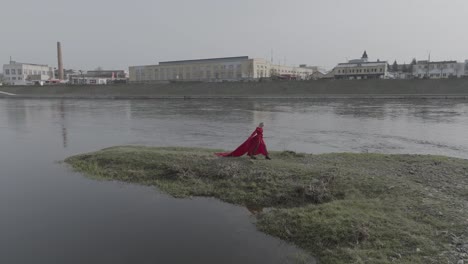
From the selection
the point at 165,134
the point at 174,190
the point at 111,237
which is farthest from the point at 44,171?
the point at 165,134

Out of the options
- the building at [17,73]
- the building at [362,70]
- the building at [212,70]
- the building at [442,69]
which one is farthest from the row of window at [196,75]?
the building at [442,69]

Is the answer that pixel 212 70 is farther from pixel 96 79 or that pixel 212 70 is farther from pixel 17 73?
pixel 17 73

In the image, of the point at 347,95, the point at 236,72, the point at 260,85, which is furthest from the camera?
the point at 236,72

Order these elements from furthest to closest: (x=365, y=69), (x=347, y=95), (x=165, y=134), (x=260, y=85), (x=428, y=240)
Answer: (x=365, y=69), (x=260, y=85), (x=347, y=95), (x=165, y=134), (x=428, y=240)

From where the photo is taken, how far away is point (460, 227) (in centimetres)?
712

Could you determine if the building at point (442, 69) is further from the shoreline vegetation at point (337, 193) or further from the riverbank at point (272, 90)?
the shoreline vegetation at point (337, 193)

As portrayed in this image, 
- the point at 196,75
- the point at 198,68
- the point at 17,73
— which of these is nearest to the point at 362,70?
the point at 198,68

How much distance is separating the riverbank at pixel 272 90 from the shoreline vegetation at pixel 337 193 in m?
59.0

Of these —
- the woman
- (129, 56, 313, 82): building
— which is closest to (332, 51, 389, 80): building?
(129, 56, 313, 82): building

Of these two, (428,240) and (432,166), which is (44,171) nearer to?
(428,240)

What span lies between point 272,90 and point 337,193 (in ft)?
240

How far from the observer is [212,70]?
142 m

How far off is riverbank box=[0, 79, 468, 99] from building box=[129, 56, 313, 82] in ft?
115

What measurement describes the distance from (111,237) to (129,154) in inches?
264
